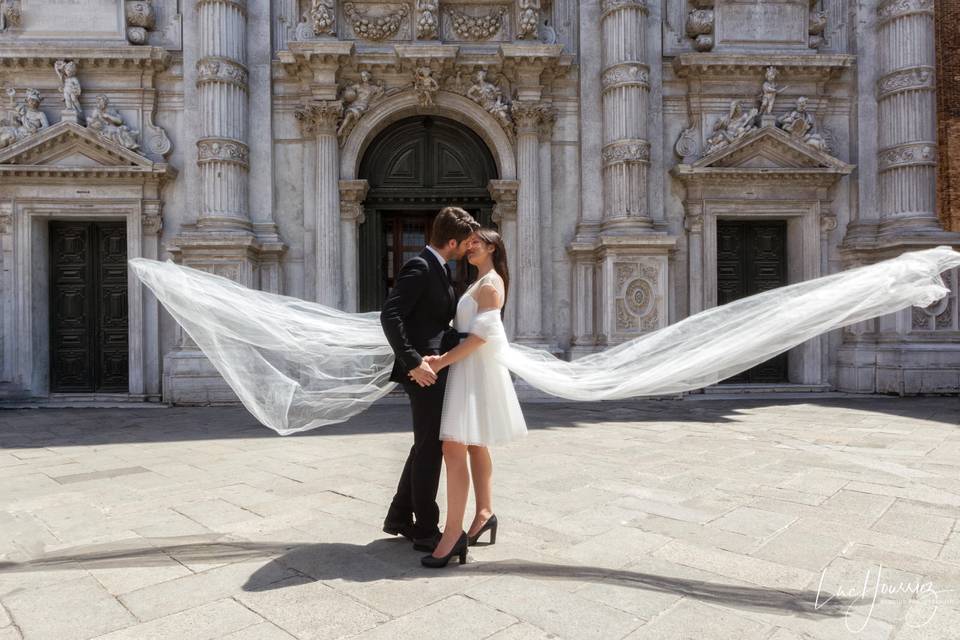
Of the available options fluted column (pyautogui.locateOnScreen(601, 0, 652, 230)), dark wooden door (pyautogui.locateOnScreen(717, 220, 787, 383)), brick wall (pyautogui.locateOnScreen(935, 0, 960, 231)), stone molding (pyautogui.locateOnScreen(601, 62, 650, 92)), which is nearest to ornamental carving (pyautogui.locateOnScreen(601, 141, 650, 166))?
fluted column (pyautogui.locateOnScreen(601, 0, 652, 230))

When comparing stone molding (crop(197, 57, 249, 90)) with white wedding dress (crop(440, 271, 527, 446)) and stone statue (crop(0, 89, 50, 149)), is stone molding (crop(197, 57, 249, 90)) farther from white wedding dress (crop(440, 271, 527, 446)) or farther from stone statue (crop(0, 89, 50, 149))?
white wedding dress (crop(440, 271, 527, 446))

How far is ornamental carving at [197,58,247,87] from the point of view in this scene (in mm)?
11352

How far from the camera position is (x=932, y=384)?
1144 cm

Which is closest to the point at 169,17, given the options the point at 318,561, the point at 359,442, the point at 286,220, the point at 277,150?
the point at 277,150

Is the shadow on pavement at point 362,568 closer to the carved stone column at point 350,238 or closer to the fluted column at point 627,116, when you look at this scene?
the carved stone column at point 350,238

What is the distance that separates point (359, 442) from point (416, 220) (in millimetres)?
6610

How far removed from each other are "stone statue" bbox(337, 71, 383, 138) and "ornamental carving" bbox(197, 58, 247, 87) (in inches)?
82.8

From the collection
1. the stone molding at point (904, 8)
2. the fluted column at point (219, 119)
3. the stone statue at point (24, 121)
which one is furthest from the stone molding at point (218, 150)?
the stone molding at point (904, 8)

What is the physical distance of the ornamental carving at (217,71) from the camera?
11352 millimetres

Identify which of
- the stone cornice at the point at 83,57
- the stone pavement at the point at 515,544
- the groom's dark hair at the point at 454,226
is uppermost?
the stone cornice at the point at 83,57

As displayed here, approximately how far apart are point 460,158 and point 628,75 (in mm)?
3734

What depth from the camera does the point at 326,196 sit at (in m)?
11.8

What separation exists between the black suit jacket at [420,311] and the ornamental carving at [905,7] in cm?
1346

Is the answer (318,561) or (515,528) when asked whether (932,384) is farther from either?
(318,561)
